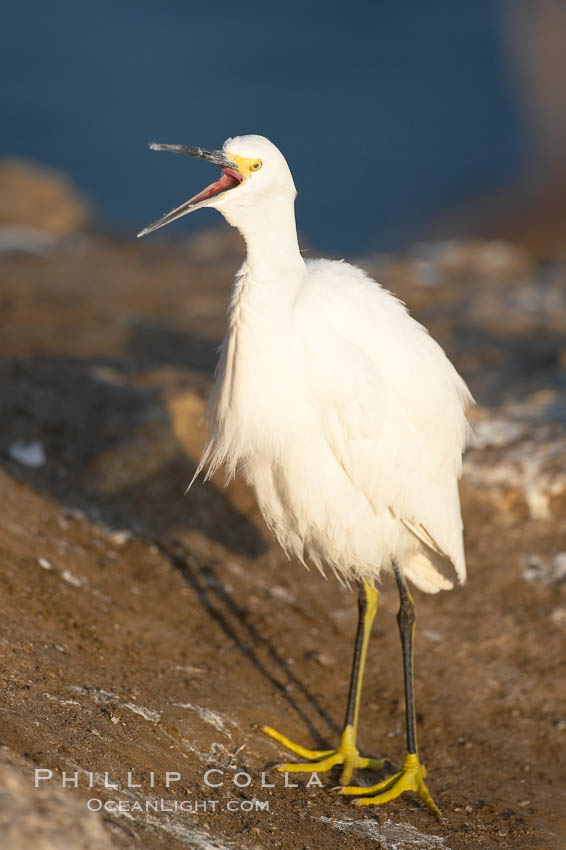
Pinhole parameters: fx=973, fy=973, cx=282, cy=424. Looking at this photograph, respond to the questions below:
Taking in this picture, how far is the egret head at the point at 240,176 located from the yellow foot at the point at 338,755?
2.58m

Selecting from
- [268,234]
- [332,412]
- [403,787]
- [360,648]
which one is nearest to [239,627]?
[360,648]

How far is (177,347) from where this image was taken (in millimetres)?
10398

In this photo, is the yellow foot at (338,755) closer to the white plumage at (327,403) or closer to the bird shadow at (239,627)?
the bird shadow at (239,627)

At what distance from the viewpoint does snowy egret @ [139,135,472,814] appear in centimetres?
430

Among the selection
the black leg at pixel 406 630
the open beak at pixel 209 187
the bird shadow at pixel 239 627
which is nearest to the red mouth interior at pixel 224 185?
the open beak at pixel 209 187

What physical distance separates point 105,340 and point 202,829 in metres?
6.95

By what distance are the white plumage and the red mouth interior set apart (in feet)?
0.21

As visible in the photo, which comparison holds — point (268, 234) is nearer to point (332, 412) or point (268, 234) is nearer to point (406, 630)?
point (332, 412)

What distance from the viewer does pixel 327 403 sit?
4414 mm

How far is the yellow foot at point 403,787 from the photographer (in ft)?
15.2

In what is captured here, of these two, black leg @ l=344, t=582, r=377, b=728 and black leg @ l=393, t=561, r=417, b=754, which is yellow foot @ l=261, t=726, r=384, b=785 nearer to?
black leg @ l=344, t=582, r=377, b=728

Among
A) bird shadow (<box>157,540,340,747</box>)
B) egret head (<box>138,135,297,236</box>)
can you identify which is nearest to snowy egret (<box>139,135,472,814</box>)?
egret head (<box>138,135,297,236</box>)

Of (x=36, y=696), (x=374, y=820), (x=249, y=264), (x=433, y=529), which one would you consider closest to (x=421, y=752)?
(x=374, y=820)

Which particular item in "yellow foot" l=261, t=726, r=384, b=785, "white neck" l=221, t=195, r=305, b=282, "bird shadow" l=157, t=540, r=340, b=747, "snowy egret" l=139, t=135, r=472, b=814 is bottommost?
"yellow foot" l=261, t=726, r=384, b=785
